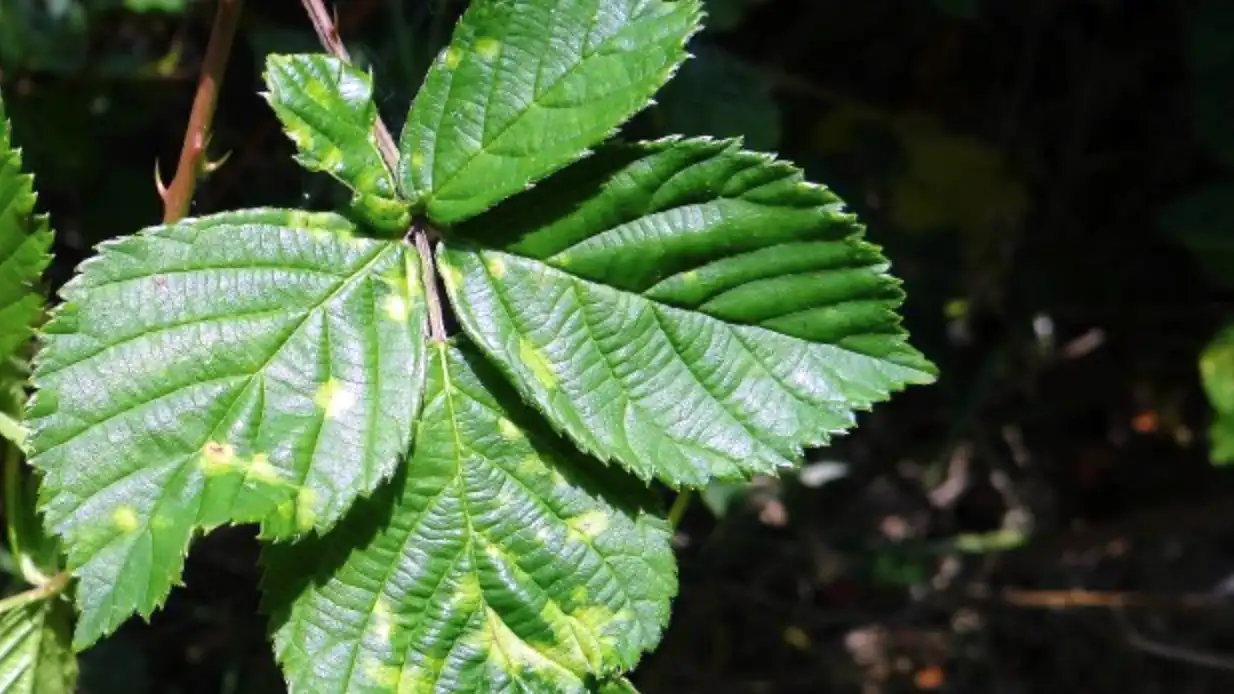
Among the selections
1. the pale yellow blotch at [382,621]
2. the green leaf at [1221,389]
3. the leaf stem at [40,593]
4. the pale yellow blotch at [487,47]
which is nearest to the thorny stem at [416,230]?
the pale yellow blotch at [487,47]

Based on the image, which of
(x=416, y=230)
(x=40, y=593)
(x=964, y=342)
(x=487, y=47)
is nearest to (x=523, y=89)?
(x=487, y=47)

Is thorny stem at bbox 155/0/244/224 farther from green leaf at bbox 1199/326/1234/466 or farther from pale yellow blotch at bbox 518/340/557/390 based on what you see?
green leaf at bbox 1199/326/1234/466

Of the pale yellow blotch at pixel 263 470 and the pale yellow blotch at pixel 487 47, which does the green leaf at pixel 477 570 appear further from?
the pale yellow blotch at pixel 487 47

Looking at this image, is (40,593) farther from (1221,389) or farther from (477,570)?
(1221,389)

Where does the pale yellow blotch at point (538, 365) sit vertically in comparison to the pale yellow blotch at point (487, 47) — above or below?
below

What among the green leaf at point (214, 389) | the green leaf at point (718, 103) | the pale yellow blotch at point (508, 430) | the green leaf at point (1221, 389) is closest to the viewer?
the green leaf at point (214, 389)

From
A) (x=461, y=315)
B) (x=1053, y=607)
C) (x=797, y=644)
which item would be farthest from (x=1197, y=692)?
(x=461, y=315)

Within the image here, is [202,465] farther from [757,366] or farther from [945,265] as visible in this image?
[945,265]
